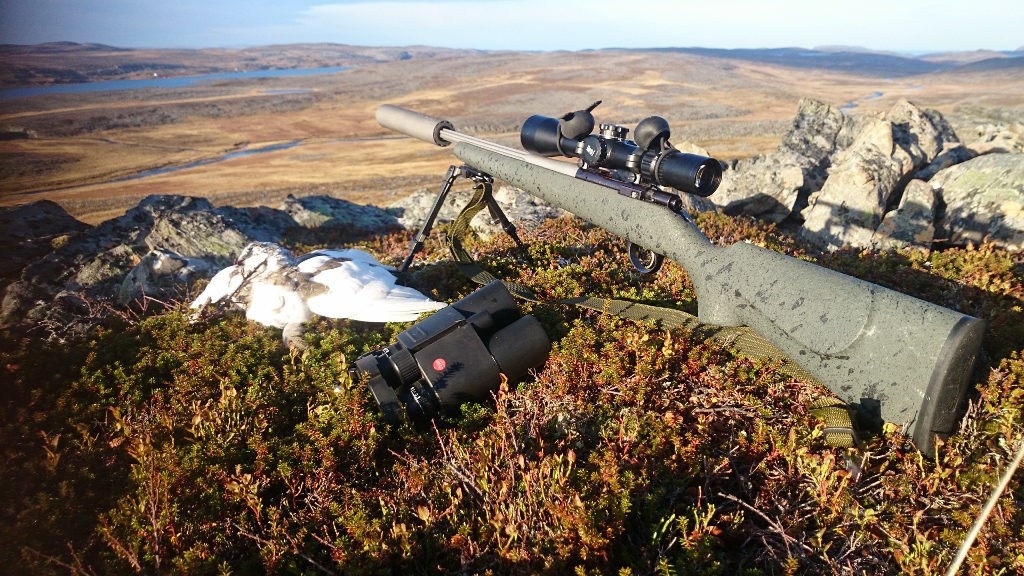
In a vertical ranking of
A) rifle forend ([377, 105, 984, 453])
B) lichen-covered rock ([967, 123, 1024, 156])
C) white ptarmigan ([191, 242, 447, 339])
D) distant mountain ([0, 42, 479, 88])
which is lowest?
white ptarmigan ([191, 242, 447, 339])

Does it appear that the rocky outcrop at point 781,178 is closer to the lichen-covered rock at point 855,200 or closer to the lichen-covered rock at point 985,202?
the lichen-covered rock at point 855,200

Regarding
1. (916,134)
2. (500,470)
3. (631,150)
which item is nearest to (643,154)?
(631,150)

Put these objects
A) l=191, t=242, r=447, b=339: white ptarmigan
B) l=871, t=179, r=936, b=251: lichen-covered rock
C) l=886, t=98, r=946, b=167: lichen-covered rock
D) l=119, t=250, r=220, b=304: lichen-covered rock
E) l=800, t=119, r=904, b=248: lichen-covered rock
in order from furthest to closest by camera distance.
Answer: l=886, t=98, r=946, b=167: lichen-covered rock < l=800, t=119, r=904, b=248: lichen-covered rock < l=871, t=179, r=936, b=251: lichen-covered rock < l=119, t=250, r=220, b=304: lichen-covered rock < l=191, t=242, r=447, b=339: white ptarmigan

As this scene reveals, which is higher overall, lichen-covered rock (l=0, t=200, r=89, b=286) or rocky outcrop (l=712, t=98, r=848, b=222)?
rocky outcrop (l=712, t=98, r=848, b=222)

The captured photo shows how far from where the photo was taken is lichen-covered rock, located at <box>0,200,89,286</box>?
28.0 feet

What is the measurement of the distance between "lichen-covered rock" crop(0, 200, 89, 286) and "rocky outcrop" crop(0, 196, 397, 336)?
1.27 feet

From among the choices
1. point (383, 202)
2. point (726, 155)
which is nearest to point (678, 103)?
point (726, 155)

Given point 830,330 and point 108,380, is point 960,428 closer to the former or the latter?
point 830,330

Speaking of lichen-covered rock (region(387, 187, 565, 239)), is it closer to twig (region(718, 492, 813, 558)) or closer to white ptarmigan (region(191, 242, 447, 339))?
white ptarmigan (region(191, 242, 447, 339))

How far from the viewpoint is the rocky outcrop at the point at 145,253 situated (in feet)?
20.7

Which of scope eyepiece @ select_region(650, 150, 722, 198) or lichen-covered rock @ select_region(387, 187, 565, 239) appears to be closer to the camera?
scope eyepiece @ select_region(650, 150, 722, 198)

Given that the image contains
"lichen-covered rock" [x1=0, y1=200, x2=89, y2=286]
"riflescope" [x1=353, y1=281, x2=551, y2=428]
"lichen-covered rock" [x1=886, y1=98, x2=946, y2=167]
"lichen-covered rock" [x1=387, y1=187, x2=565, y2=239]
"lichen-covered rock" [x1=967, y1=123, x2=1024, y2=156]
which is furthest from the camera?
"lichen-covered rock" [x1=967, y1=123, x2=1024, y2=156]

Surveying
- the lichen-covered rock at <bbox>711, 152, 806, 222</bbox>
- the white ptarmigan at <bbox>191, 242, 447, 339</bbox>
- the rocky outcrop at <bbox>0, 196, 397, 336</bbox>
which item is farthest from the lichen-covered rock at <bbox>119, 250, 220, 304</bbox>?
the lichen-covered rock at <bbox>711, 152, 806, 222</bbox>

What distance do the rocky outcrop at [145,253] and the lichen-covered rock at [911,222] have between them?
431 inches
